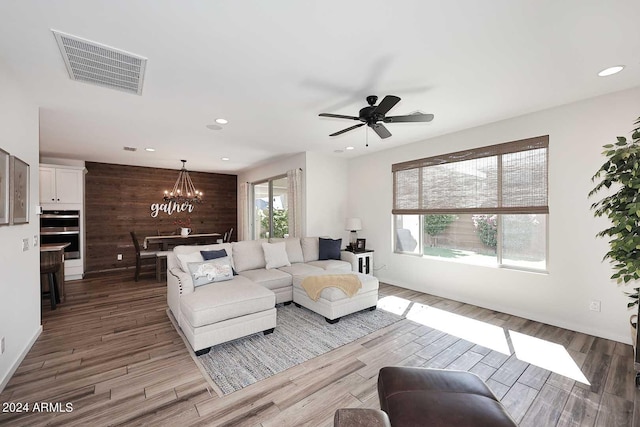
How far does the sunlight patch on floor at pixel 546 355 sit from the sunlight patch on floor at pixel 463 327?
121mm

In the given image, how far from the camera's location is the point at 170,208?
A: 24.2 feet

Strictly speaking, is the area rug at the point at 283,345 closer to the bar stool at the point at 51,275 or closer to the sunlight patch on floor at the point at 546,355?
the sunlight patch on floor at the point at 546,355

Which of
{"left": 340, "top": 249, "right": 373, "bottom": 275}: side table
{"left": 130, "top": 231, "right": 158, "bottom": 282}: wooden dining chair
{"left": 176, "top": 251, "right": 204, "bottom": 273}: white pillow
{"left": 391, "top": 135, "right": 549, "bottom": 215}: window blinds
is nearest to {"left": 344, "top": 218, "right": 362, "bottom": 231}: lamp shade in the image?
{"left": 340, "top": 249, "right": 373, "bottom": 275}: side table

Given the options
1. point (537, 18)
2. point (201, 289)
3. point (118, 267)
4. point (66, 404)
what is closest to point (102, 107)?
point (201, 289)

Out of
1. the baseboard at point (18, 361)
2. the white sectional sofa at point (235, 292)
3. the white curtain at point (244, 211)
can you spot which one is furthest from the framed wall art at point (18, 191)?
the white curtain at point (244, 211)

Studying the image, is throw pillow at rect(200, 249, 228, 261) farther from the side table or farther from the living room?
the side table

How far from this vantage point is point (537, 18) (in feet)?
5.94

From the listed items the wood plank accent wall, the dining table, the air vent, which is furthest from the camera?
the wood plank accent wall

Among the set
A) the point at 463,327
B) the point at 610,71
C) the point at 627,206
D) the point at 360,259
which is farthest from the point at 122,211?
the point at 610,71

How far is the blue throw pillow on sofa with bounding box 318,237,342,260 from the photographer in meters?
5.08

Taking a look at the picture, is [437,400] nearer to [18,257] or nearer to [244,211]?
[18,257]

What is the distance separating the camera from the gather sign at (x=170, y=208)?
281 inches

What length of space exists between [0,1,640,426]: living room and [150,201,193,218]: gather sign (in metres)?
2.23

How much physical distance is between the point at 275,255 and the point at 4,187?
3076 millimetres
